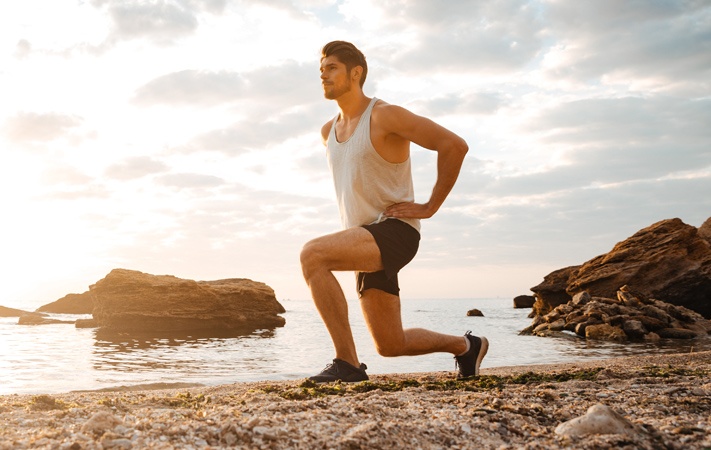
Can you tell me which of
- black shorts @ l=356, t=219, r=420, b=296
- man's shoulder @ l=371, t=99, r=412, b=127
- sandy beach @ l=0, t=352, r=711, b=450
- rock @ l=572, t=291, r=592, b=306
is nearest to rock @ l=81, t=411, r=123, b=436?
sandy beach @ l=0, t=352, r=711, b=450

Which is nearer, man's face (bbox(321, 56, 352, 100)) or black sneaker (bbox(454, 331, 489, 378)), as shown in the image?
man's face (bbox(321, 56, 352, 100))

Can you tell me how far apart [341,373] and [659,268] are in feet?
80.4

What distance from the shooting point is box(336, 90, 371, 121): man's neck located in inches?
185

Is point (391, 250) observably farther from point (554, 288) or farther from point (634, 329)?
point (554, 288)

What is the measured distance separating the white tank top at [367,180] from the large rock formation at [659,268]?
2224 cm

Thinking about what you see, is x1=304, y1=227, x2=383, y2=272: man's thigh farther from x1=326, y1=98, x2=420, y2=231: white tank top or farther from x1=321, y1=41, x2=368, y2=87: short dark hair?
x1=321, y1=41, x2=368, y2=87: short dark hair

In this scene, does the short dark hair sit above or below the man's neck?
above

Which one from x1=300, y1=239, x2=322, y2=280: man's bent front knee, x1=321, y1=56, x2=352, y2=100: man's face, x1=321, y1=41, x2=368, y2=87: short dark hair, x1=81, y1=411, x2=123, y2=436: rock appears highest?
x1=321, y1=41, x2=368, y2=87: short dark hair

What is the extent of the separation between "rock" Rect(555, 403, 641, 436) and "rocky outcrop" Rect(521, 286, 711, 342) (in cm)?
1476

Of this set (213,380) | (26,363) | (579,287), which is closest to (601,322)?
(579,287)

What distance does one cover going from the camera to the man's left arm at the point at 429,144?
4.35m

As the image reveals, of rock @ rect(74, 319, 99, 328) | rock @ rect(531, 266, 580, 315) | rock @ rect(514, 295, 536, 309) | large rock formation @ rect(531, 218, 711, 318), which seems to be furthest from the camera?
rock @ rect(514, 295, 536, 309)

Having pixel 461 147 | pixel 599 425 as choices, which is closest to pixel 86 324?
pixel 461 147

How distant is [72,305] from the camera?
5888 cm
